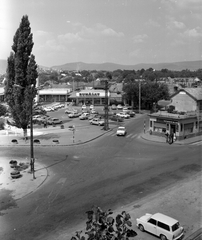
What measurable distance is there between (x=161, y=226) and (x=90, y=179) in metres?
7.75

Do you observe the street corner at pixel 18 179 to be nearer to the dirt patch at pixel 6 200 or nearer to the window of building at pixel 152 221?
the dirt patch at pixel 6 200

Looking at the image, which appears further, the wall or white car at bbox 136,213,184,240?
the wall

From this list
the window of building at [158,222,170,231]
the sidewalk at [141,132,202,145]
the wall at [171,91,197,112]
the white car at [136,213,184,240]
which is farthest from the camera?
the wall at [171,91,197,112]

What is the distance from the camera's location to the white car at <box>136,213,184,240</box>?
39.8 ft

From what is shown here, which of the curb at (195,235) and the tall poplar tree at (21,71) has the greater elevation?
the tall poplar tree at (21,71)

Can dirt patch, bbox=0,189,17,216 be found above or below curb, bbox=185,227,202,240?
above

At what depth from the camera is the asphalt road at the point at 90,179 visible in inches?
539

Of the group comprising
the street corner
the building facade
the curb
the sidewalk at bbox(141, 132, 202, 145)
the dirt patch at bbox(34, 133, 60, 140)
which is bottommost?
the curb

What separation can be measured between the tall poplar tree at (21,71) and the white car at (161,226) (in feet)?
75.2

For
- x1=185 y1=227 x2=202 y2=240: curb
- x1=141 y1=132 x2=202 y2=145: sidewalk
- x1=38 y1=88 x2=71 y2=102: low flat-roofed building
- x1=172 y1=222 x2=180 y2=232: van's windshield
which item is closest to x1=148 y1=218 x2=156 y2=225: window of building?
x1=172 y1=222 x2=180 y2=232: van's windshield

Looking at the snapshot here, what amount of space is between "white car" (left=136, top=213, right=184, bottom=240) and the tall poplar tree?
22.9 meters

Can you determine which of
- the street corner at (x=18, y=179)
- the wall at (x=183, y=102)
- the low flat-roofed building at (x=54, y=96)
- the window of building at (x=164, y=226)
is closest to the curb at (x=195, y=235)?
the window of building at (x=164, y=226)

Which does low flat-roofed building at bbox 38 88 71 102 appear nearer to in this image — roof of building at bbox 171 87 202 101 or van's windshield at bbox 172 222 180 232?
roof of building at bbox 171 87 202 101

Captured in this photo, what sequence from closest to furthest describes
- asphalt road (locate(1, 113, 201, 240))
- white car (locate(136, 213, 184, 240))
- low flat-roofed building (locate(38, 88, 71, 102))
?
white car (locate(136, 213, 184, 240)) → asphalt road (locate(1, 113, 201, 240)) → low flat-roofed building (locate(38, 88, 71, 102))
